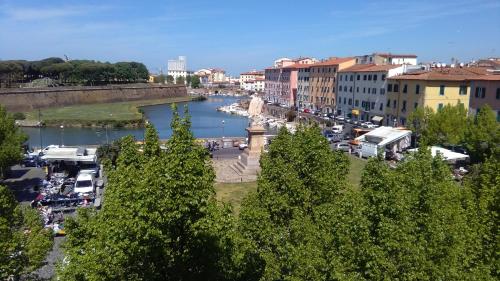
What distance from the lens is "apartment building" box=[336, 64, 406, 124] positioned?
6172 cm

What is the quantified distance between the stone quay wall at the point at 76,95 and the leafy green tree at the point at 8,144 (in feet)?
185

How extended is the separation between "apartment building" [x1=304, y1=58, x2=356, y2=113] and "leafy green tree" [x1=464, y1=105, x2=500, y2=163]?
43578mm

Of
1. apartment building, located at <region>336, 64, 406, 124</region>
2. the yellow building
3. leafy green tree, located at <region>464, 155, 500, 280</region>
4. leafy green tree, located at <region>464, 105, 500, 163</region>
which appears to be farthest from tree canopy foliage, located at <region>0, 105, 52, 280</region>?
apartment building, located at <region>336, 64, 406, 124</region>

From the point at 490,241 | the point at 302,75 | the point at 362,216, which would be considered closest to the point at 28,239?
the point at 362,216

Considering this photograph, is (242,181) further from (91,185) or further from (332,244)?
(332,244)

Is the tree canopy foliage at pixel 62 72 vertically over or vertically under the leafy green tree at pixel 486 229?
over

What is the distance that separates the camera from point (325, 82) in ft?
270

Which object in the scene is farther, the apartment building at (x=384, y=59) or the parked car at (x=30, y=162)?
the apartment building at (x=384, y=59)

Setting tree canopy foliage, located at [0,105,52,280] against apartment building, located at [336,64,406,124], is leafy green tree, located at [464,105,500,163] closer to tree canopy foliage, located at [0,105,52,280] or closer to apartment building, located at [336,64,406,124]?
apartment building, located at [336,64,406,124]

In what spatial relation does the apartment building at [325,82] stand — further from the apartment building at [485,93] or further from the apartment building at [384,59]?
the apartment building at [485,93]

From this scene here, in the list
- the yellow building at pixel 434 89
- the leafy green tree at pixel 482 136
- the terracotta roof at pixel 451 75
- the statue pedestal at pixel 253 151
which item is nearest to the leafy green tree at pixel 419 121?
the yellow building at pixel 434 89

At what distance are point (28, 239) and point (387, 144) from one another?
35.0m

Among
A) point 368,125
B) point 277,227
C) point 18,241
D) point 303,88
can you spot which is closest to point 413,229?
point 277,227

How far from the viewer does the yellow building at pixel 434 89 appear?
163ft
